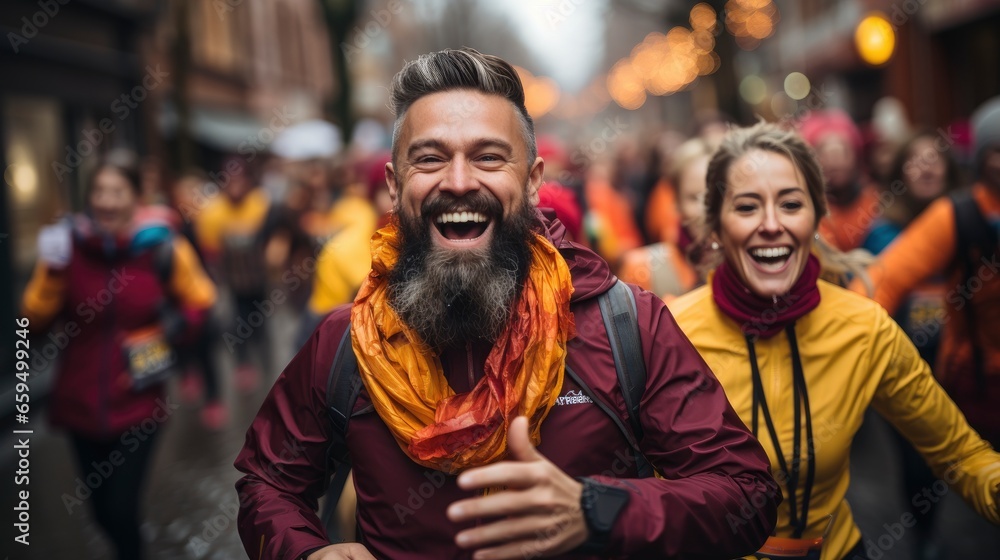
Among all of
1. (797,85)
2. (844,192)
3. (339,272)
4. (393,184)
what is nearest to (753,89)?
(797,85)

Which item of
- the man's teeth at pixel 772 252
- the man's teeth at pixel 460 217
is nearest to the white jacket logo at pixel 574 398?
the man's teeth at pixel 460 217

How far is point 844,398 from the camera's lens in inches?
101

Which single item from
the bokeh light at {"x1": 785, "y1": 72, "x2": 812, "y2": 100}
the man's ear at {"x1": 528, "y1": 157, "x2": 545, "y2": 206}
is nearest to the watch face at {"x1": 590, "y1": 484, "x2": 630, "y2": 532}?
the man's ear at {"x1": 528, "y1": 157, "x2": 545, "y2": 206}

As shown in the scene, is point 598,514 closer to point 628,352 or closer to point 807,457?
point 628,352

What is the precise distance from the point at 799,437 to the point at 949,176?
3558mm

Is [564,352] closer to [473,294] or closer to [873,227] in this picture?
[473,294]

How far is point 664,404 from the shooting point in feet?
6.50

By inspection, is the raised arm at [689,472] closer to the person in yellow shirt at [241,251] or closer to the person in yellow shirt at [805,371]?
the person in yellow shirt at [805,371]

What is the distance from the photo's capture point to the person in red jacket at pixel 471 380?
193 cm

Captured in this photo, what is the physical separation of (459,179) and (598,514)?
2.66ft

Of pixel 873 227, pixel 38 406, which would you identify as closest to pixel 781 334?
pixel 873 227

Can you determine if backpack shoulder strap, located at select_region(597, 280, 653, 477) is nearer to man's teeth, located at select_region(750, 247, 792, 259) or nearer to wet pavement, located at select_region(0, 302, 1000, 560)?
man's teeth, located at select_region(750, 247, 792, 259)

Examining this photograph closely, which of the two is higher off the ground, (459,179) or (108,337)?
(459,179)

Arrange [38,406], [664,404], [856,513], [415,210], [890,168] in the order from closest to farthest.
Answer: [664,404]
[415,210]
[856,513]
[890,168]
[38,406]
